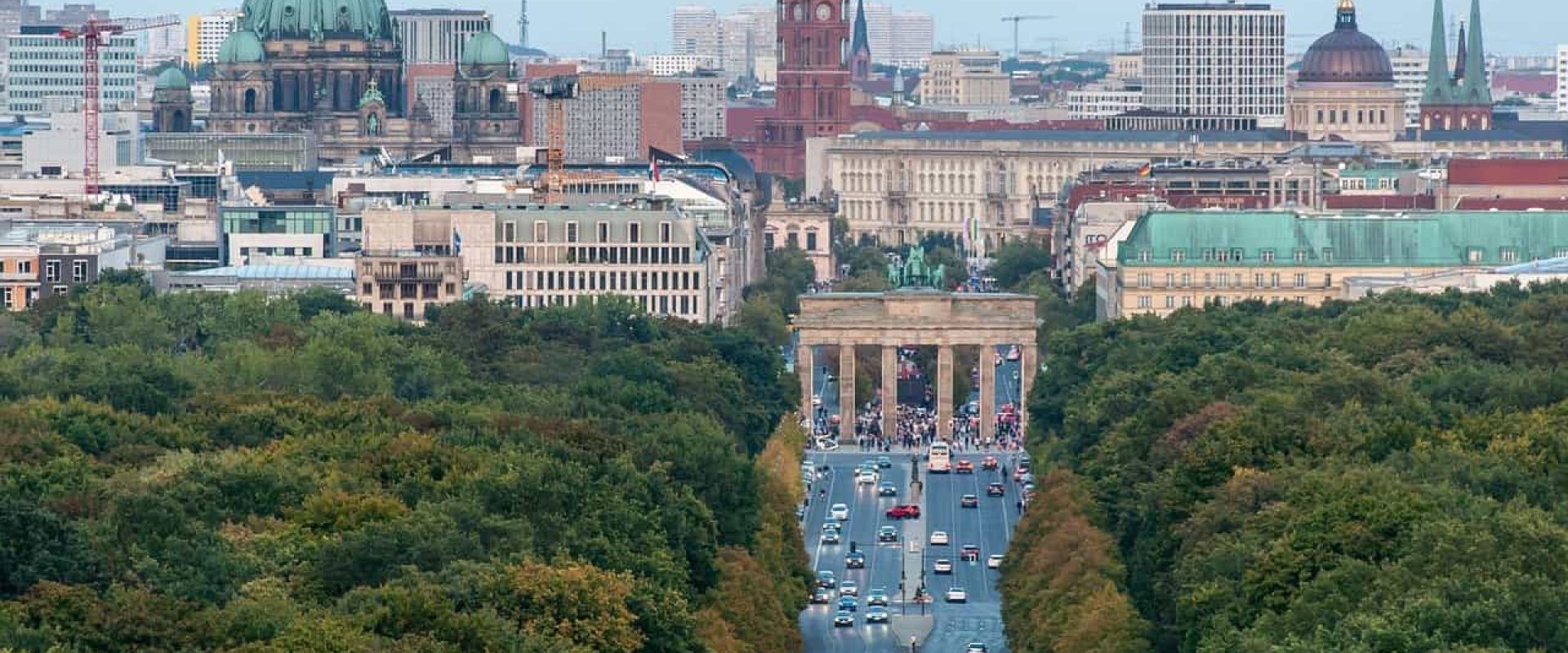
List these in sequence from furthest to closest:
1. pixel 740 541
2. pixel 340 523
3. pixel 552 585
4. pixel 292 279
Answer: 1. pixel 292 279
2. pixel 740 541
3. pixel 340 523
4. pixel 552 585

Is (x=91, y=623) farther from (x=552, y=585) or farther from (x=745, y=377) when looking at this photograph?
(x=745, y=377)

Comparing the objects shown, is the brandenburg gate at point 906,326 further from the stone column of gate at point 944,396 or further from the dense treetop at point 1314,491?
the dense treetop at point 1314,491

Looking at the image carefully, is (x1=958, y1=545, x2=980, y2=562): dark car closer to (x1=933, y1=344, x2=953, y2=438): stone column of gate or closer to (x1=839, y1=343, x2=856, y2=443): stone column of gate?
(x1=839, y1=343, x2=856, y2=443): stone column of gate

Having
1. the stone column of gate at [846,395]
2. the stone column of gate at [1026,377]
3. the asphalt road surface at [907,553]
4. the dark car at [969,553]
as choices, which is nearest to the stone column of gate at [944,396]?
the stone column of gate at [1026,377]

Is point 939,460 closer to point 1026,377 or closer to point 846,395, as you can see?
point 846,395

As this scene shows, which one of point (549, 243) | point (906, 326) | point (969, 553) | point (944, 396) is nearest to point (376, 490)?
point (969, 553)

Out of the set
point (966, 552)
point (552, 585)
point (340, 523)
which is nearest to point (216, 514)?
point (340, 523)
